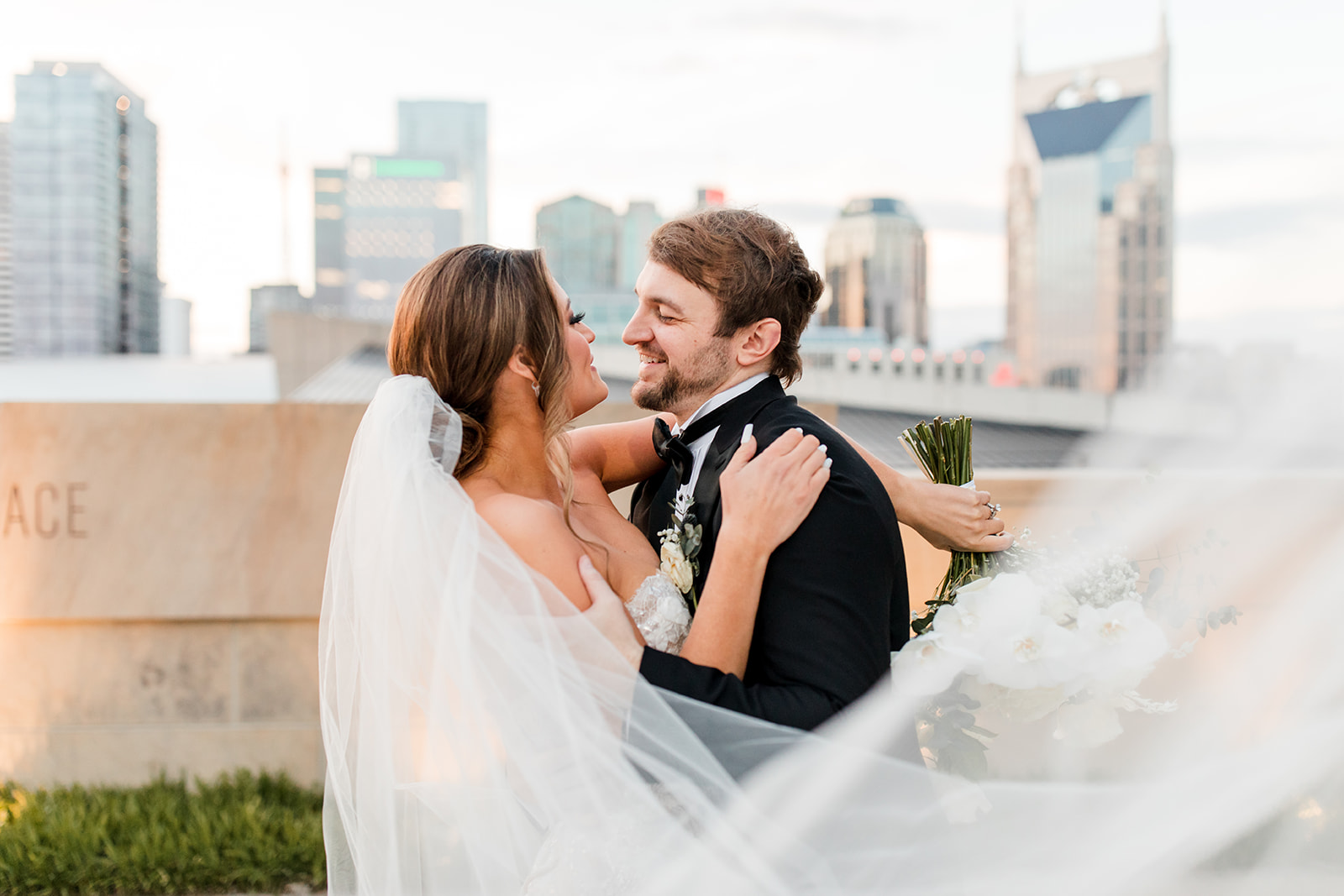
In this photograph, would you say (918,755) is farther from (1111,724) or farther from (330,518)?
(330,518)

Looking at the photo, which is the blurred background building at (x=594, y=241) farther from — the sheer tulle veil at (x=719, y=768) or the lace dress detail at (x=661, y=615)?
the sheer tulle veil at (x=719, y=768)

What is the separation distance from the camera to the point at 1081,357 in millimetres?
125000

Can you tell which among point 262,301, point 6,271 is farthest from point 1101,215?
point 6,271

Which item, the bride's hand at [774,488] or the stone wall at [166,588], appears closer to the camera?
the bride's hand at [774,488]

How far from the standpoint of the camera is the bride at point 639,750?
185 cm

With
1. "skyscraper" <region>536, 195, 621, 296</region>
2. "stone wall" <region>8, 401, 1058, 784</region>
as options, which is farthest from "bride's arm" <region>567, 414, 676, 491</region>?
"skyscraper" <region>536, 195, 621, 296</region>

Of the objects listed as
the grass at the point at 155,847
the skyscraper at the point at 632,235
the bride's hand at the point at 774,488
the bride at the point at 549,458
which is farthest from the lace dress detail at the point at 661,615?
the skyscraper at the point at 632,235

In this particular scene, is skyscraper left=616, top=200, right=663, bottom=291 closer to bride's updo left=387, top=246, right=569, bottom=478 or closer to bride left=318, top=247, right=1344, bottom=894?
bride's updo left=387, top=246, right=569, bottom=478

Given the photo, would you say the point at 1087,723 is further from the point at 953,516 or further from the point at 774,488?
the point at 774,488

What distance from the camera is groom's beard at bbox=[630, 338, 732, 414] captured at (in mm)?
2375

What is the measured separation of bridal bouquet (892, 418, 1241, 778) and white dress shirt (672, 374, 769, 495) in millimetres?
623

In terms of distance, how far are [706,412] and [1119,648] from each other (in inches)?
41.3

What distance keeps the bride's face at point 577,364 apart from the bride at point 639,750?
0.18 meters

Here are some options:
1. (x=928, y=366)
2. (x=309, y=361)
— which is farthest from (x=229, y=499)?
(x=928, y=366)
